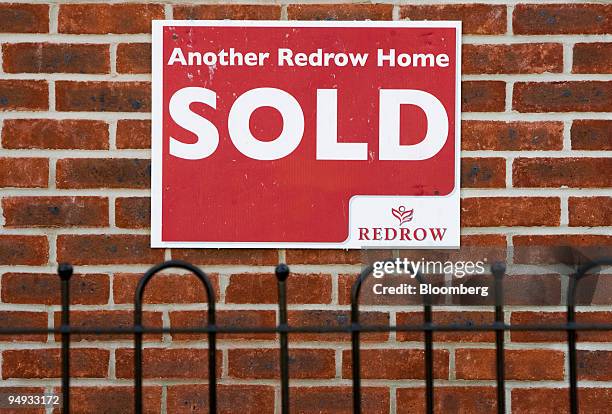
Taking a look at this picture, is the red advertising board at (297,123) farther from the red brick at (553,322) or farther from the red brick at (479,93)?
the red brick at (553,322)

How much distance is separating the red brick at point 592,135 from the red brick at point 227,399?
117 centimetres

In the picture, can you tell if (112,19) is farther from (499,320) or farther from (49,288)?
(499,320)

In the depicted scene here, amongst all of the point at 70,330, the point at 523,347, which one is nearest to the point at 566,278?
the point at 523,347

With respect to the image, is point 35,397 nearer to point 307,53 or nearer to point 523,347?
point 307,53

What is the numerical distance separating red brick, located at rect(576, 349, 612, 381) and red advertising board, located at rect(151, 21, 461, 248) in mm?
522

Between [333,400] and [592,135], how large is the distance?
1093 mm

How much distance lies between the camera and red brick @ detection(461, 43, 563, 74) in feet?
8.06

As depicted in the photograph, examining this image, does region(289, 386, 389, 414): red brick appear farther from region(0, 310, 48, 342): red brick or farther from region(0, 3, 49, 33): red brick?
region(0, 3, 49, 33): red brick

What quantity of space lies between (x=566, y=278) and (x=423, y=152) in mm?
565

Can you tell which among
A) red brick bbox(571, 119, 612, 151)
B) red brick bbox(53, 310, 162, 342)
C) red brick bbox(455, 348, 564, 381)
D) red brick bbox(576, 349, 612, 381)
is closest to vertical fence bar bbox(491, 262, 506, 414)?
red brick bbox(455, 348, 564, 381)

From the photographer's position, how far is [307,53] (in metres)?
2.44

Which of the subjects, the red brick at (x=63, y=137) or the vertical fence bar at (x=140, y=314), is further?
the red brick at (x=63, y=137)

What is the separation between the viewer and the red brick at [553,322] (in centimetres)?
246

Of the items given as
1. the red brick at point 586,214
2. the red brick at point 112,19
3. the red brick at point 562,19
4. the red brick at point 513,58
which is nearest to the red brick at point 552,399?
the red brick at point 586,214
